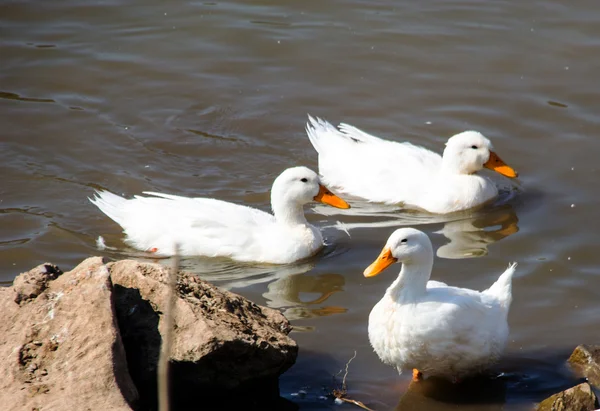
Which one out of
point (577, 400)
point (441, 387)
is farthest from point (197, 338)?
point (577, 400)

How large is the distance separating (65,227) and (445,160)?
3584 mm

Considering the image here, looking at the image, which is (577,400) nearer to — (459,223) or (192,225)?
(459,223)

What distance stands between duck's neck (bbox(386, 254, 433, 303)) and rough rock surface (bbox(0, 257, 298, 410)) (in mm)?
713

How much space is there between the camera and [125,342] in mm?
5086

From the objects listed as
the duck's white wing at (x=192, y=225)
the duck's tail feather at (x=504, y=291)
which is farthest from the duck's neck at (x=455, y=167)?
the duck's tail feather at (x=504, y=291)

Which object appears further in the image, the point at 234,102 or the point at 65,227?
the point at 234,102

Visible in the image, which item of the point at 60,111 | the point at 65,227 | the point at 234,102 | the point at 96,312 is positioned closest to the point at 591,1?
the point at 234,102

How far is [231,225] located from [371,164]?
1.88 meters

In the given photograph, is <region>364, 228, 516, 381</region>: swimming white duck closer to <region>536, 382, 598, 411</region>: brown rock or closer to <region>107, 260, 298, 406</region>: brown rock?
<region>536, 382, 598, 411</region>: brown rock

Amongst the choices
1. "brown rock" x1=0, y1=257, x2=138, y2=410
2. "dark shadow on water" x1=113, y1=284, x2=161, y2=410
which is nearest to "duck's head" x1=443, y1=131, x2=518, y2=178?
"dark shadow on water" x1=113, y1=284, x2=161, y2=410

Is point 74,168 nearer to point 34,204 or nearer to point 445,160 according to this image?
point 34,204

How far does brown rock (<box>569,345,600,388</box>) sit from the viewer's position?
5.61m

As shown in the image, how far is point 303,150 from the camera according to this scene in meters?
9.79

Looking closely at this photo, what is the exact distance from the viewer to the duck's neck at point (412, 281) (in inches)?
212
